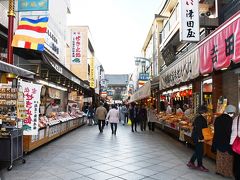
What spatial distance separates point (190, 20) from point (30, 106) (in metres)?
6.68

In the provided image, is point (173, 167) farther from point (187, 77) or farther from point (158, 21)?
point (158, 21)

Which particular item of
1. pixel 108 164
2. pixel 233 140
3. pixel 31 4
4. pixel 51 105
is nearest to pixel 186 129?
pixel 108 164

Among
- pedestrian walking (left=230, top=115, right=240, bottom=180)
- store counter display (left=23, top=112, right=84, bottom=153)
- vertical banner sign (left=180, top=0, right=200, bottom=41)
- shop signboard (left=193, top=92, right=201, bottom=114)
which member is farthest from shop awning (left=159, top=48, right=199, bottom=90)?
store counter display (left=23, top=112, right=84, bottom=153)

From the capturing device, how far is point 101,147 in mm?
11688

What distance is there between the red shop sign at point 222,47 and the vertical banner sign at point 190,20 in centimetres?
134

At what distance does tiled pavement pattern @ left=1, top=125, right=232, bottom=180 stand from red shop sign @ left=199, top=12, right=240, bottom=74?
291cm

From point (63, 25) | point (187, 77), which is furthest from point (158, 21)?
point (187, 77)

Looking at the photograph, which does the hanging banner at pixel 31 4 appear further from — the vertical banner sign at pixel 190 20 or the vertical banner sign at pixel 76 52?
the vertical banner sign at pixel 76 52

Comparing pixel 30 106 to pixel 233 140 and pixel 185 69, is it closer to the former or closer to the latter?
pixel 233 140

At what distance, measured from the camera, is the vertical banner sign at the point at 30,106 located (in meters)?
9.20

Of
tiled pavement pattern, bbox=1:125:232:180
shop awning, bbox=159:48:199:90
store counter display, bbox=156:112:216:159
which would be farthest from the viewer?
shop awning, bbox=159:48:199:90

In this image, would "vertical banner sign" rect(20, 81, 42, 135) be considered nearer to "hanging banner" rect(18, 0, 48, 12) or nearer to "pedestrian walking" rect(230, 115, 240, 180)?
"hanging banner" rect(18, 0, 48, 12)

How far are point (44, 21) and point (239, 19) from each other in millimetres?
6866

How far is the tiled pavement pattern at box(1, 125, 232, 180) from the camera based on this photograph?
7109mm
